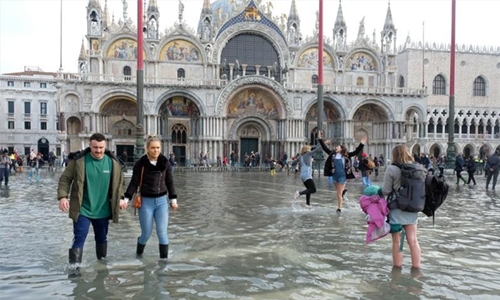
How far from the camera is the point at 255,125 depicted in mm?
38875

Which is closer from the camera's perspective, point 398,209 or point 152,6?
point 398,209

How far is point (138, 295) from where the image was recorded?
15.5 ft

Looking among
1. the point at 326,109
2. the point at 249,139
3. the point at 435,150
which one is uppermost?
the point at 326,109

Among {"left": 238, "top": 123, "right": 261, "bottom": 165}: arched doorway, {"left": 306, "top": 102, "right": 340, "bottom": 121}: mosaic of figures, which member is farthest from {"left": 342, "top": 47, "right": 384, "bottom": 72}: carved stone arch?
{"left": 238, "top": 123, "right": 261, "bottom": 165}: arched doorway

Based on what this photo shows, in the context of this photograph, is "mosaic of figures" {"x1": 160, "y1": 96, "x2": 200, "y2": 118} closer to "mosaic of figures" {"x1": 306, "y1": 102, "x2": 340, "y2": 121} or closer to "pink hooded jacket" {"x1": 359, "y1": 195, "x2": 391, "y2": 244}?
"mosaic of figures" {"x1": 306, "y1": 102, "x2": 340, "y2": 121}

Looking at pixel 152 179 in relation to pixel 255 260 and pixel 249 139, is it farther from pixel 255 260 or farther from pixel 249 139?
pixel 249 139

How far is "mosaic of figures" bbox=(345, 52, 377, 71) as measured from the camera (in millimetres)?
41438

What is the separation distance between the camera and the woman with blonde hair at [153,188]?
5.80m

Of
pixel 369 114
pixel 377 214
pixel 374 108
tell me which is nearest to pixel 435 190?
pixel 377 214

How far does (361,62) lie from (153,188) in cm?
3887

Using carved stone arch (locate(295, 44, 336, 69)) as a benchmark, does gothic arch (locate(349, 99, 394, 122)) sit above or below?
below

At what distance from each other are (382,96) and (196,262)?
37.0 metres

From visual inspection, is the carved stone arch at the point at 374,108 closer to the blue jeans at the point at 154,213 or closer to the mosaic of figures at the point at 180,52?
the mosaic of figures at the point at 180,52

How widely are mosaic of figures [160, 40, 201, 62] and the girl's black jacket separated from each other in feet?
108
